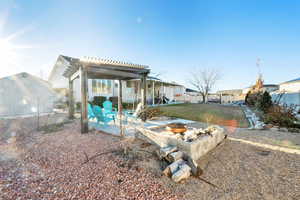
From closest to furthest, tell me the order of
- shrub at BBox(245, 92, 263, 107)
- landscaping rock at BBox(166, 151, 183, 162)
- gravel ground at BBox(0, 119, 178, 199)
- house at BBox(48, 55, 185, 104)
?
gravel ground at BBox(0, 119, 178, 199) → landscaping rock at BBox(166, 151, 183, 162) → shrub at BBox(245, 92, 263, 107) → house at BBox(48, 55, 185, 104)

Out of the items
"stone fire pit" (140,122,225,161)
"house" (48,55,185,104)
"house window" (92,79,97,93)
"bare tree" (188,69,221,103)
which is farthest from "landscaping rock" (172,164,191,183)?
"bare tree" (188,69,221,103)

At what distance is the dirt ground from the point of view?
6.12 ft

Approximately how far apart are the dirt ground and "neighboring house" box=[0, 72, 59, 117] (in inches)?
322

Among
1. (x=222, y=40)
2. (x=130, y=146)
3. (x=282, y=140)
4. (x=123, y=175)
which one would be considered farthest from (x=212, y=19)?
(x=123, y=175)

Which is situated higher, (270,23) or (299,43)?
(270,23)

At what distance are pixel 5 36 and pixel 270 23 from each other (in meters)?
16.6

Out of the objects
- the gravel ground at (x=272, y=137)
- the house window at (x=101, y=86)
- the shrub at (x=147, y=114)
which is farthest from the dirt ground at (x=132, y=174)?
the house window at (x=101, y=86)

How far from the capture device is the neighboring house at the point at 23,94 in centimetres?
911

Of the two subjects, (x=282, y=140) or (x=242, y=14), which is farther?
(x=242, y=14)

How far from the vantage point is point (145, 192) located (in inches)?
73.9

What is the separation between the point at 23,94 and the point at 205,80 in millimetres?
23704

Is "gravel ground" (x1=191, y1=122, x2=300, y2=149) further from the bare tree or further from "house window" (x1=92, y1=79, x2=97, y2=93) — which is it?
the bare tree

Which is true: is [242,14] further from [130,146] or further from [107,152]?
[107,152]

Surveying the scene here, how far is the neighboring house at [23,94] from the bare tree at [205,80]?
2139cm
